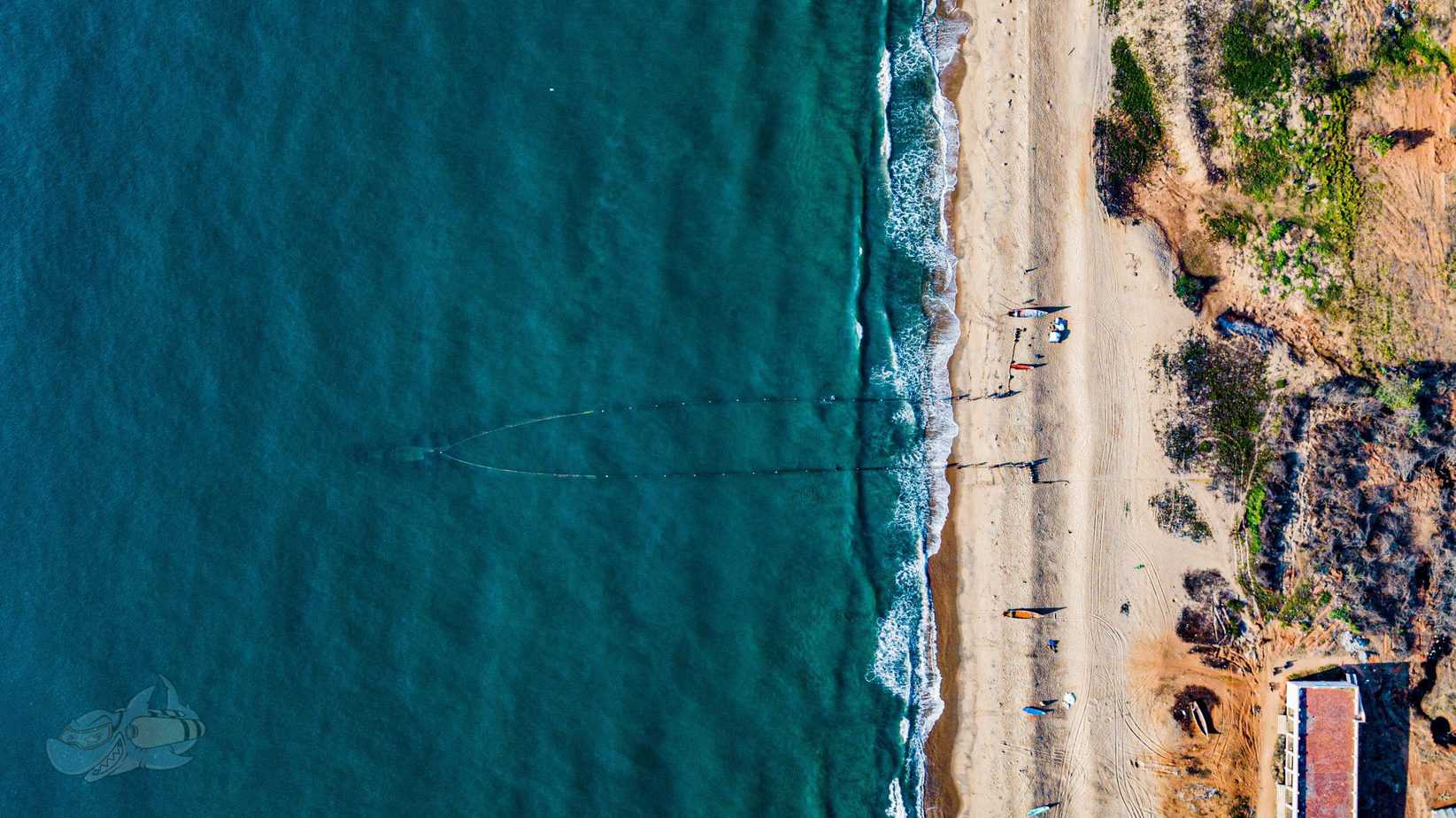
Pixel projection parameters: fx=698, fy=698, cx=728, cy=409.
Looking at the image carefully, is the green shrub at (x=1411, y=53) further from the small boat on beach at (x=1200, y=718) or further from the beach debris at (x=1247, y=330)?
the small boat on beach at (x=1200, y=718)

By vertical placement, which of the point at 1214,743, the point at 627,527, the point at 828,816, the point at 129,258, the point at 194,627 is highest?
the point at 129,258

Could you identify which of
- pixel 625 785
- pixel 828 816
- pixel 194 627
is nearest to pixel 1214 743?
pixel 828 816

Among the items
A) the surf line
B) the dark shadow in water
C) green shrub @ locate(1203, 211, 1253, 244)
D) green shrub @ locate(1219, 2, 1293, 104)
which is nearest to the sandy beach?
the surf line

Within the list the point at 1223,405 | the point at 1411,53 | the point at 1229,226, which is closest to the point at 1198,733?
the point at 1223,405

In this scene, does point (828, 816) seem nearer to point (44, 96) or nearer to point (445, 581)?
point (445, 581)

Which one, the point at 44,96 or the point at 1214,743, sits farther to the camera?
the point at 44,96

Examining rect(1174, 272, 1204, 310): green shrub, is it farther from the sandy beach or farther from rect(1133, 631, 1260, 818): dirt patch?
rect(1133, 631, 1260, 818): dirt patch

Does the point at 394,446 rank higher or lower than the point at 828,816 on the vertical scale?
higher
